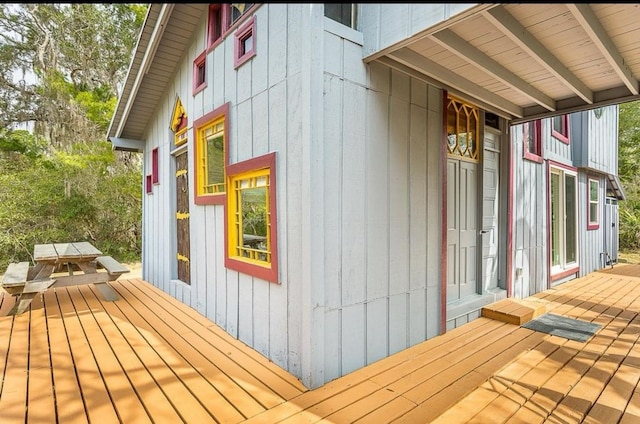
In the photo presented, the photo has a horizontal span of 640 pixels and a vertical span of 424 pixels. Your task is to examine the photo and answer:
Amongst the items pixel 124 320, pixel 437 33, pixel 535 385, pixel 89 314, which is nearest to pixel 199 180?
pixel 124 320

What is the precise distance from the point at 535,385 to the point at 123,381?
3.10 meters

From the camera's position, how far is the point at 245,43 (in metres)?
3.50

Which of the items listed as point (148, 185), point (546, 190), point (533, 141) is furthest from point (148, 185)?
point (546, 190)

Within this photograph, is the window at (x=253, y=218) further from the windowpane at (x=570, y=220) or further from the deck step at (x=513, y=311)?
the windowpane at (x=570, y=220)

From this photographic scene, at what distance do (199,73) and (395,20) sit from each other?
Result: 2.82m

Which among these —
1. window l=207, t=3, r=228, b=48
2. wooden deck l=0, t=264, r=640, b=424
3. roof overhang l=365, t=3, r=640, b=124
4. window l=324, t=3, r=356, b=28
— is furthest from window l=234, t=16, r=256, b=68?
wooden deck l=0, t=264, r=640, b=424

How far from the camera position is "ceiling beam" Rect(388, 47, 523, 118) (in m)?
2.87

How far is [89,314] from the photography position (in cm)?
432

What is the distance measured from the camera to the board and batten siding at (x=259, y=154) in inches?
109

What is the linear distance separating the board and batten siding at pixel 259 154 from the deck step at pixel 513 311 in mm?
2628

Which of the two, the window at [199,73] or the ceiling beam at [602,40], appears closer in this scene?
the ceiling beam at [602,40]

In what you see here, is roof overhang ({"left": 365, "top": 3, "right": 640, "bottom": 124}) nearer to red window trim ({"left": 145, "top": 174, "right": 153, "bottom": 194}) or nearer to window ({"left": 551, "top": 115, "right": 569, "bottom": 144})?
window ({"left": 551, "top": 115, "right": 569, "bottom": 144})

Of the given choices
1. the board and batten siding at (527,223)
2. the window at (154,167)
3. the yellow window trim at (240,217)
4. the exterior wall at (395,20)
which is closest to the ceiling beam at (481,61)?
the exterior wall at (395,20)

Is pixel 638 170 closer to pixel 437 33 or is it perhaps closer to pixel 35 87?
pixel 437 33
